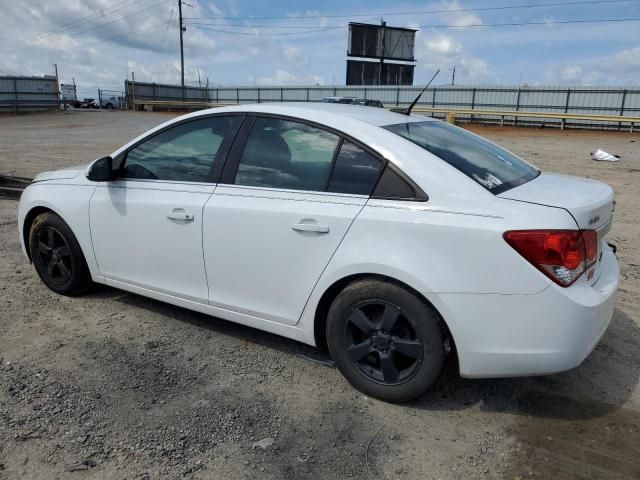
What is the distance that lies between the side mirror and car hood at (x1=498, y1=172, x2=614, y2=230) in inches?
107

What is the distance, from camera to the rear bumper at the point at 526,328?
2598mm

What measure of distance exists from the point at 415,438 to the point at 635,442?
1.10m

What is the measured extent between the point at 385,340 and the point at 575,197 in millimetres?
1264

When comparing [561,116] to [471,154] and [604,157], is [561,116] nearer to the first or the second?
[604,157]

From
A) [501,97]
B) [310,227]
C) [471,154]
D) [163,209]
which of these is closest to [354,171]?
[310,227]

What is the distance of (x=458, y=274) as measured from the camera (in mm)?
2697

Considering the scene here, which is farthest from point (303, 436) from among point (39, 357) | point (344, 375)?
point (39, 357)

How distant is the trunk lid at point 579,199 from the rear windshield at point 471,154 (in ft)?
0.30

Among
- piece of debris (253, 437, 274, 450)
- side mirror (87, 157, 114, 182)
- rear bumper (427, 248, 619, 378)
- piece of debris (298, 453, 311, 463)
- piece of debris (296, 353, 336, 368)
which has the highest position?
side mirror (87, 157, 114, 182)

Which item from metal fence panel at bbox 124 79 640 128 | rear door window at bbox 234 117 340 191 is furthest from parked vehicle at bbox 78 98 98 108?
rear door window at bbox 234 117 340 191

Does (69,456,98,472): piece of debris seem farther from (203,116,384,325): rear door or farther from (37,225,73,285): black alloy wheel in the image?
(37,225,73,285): black alloy wheel

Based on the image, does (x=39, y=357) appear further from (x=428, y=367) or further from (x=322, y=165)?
(x=428, y=367)

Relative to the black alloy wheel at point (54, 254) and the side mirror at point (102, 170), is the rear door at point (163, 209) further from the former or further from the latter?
the black alloy wheel at point (54, 254)

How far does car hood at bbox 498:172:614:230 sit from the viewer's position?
271cm
